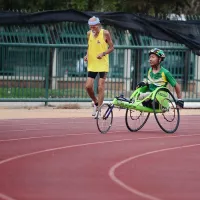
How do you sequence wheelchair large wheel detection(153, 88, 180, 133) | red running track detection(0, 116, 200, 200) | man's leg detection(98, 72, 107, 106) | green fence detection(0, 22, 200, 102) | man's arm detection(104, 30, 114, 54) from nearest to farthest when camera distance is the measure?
red running track detection(0, 116, 200, 200) < wheelchair large wheel detection(153, 88, 180, 133) < man's leg detection(98, 72, 107, 106) < man's arm detection(104, 30, 114, 54) < green fence detection(0, 22, 200, 102)

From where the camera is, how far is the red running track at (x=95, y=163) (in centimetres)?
962

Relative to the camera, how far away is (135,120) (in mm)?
16906

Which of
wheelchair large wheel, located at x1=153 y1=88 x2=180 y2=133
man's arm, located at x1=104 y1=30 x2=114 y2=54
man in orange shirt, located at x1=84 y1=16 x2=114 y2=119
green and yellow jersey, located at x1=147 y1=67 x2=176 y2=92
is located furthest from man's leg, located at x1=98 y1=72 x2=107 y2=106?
green and yellow jersey, located at x1=147 y1=67 x2=176 y2=92

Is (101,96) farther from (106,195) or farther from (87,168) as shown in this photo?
(106,195)

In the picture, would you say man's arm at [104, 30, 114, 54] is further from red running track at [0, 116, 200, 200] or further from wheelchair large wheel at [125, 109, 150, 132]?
wheelchair large wheel at [125, 109, 150, 132]

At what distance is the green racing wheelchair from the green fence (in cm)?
637

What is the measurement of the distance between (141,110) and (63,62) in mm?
7293

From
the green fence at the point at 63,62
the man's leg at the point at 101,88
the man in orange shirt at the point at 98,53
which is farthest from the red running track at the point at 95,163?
the green fence at the point at 63,62

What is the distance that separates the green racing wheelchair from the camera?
52.4 ft

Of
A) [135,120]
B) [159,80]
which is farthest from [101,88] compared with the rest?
[159,80]

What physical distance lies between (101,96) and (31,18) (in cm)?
520

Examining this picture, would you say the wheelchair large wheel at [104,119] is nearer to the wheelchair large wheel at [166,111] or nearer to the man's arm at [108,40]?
the wheelchair large wheel at [166,111]

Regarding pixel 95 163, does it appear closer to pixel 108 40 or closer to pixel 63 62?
pixel 108 40

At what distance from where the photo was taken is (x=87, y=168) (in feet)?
37.7
